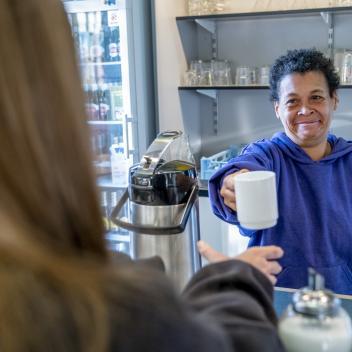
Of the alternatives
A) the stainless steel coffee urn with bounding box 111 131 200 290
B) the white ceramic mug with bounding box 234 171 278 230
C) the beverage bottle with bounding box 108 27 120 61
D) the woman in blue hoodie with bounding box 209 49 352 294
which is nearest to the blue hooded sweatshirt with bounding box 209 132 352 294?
the woman in blue hoodie with bounding box 209 49 352 294

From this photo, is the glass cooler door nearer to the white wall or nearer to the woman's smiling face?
the white wall

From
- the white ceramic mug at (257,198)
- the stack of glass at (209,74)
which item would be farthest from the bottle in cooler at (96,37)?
the white ceramic mug at (257,198)

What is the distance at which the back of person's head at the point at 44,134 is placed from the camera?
0.48 m

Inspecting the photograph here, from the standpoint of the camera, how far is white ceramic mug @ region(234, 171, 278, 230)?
104 cm

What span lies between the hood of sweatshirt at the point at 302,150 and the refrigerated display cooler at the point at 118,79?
1316 millimetres

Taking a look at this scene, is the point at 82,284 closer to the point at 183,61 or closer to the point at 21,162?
the point at 21,162

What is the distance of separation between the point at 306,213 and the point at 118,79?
1.90 m

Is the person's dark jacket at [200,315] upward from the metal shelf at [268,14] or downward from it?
downward

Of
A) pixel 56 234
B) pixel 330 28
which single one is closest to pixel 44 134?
pixel 56 234

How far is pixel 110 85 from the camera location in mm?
3127

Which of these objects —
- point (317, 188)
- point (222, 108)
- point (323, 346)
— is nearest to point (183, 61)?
point (222, 108)

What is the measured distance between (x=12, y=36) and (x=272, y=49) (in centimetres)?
291

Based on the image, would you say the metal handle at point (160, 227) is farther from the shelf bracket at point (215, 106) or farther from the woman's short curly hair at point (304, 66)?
the shelf bracket at point (215, 106)

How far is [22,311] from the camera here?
46 centimetres
